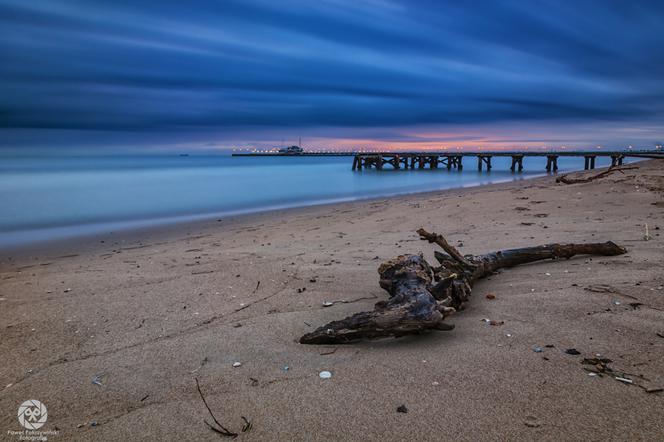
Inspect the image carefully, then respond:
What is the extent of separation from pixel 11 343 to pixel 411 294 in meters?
3.39

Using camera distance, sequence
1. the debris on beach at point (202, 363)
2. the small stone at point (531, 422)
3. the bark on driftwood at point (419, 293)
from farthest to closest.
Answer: the bark on driftwood at point (419, 293) < the debris on beach at point (202, 363) < the small stone at point (531, 422)

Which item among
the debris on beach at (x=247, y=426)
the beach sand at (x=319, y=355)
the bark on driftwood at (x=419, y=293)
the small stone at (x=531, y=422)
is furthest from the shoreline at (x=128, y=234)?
the small stone at (x=531, y=422)

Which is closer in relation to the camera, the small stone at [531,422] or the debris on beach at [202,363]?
the small stone at [531,422]

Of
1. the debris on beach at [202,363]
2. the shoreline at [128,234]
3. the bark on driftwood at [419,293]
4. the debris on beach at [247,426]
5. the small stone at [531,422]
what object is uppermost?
the bark on driftwood at [419,293]

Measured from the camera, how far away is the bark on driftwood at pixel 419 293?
2.92m

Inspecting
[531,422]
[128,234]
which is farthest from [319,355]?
[128,234]

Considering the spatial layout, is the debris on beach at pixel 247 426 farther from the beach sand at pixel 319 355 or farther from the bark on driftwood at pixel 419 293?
the bark on driftwood at pixel 419 293

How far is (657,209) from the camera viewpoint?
8125 mm

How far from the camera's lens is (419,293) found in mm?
3107

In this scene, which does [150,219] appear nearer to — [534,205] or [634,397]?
[534,205]

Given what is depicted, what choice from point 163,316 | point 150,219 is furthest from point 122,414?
point 150,219

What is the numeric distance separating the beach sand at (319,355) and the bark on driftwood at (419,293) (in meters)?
0.12

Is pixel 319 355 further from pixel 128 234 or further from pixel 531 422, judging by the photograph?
pixel 128 234

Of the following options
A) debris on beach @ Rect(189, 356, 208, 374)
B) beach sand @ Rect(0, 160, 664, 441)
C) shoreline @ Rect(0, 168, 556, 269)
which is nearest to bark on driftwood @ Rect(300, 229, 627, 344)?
beach sand @ Rect(0, 160, 664, 441)
